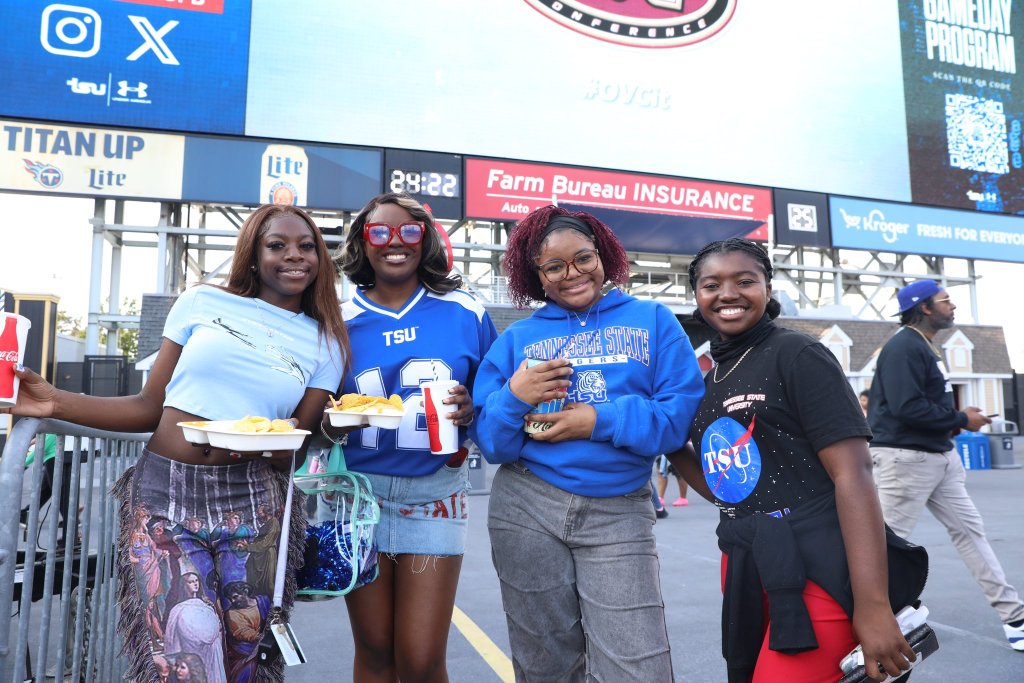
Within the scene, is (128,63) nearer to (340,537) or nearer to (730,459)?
(340,537)

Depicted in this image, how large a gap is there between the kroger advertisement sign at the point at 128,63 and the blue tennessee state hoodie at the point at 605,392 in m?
22.1

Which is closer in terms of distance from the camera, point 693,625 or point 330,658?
point 330,658

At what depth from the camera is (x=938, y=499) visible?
4.26 metres

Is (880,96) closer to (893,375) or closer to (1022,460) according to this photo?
(1022,460)

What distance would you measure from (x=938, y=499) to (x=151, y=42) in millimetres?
23907

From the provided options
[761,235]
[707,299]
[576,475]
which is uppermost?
[761,235]

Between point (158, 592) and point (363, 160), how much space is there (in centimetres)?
2171

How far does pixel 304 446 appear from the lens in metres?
2.47

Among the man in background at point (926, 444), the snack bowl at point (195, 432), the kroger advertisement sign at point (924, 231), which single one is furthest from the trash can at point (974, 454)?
the snack bowl at point (195, 432)

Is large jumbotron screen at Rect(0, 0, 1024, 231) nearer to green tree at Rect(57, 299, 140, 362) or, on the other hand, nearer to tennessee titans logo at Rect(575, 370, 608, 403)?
tennessee titans logo at Rect(575, 370, 608, 403)

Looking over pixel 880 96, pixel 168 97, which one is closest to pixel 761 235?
pixel 880 96

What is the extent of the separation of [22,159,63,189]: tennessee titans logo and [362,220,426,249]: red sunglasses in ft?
72.9

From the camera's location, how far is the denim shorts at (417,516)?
2451 mm

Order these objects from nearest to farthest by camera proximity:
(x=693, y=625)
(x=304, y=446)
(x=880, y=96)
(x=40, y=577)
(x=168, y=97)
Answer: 1. (x=304, y=446)
2. (x=40, y=577)
3. (x=693, y=625)
4. (x=168, y=97)
5. (x=880, y=96)
